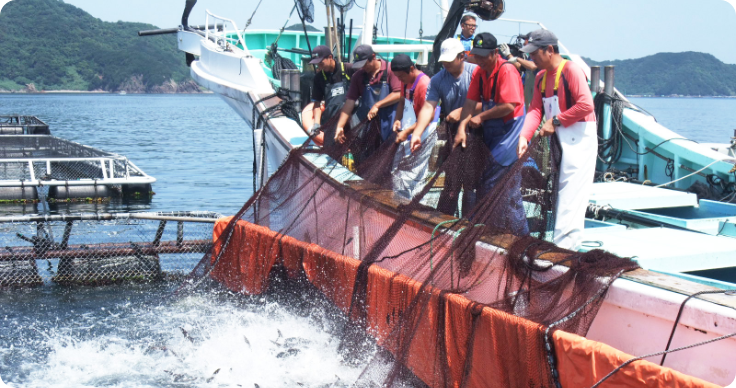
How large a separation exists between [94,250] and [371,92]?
397 centimetres

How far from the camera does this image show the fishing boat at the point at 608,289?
3.52 meters

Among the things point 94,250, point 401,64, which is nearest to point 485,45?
point 401,64

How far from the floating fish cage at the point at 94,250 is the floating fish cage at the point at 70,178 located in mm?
7044

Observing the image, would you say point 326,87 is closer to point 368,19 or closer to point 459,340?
point 368,19

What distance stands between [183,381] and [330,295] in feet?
4.59

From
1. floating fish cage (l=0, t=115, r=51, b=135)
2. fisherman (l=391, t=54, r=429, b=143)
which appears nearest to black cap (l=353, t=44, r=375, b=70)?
fisherman (l=391, t=54, r=429, b=143)

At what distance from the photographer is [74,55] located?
153 metres

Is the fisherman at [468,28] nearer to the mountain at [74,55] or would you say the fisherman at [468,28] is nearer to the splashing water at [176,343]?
the splashing water at [176,343]

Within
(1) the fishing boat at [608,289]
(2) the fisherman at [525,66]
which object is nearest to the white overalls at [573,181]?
(1) the fishing boat at [608,289]

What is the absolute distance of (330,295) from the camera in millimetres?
6012

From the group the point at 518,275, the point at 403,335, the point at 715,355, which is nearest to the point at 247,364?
the point at 403,335

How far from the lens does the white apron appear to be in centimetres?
535

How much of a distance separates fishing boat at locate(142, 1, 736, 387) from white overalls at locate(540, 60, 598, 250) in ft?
2.89

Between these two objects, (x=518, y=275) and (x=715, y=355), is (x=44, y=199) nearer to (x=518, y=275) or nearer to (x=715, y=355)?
(x=518, y=275)
